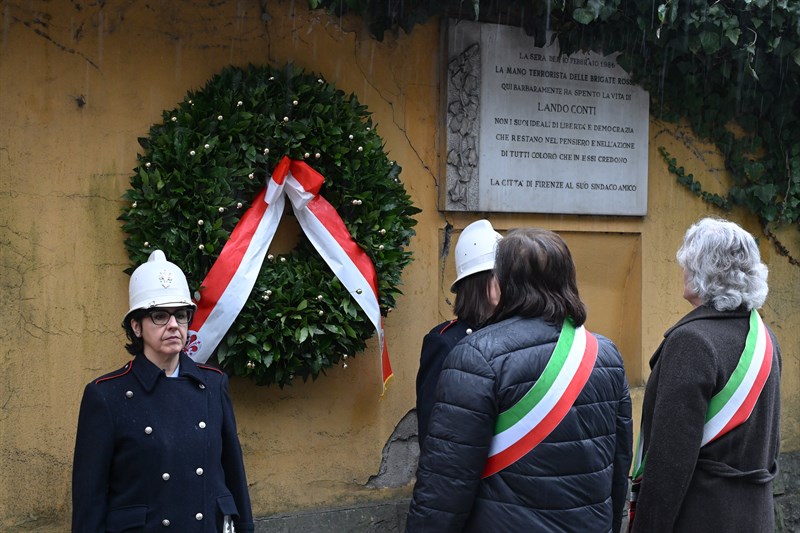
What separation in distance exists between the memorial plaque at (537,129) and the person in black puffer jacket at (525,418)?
95.6 inches

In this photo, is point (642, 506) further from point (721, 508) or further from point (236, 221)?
point (236, 221)

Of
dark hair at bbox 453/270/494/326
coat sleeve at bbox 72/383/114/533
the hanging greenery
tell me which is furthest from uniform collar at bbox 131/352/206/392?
the hanging greenery

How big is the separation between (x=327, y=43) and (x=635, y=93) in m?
1.99

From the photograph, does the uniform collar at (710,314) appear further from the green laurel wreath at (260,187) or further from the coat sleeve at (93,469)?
the coat sleeve at (93,469)

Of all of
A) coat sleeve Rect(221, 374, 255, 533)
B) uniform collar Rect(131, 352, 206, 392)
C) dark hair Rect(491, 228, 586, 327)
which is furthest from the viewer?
coat sleeve Rect(221, 374, 255, 533)

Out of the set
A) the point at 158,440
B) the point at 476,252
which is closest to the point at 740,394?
the point at 476,252

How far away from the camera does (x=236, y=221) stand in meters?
4.37

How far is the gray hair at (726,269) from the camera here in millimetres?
3146

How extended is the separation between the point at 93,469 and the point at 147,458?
16cm

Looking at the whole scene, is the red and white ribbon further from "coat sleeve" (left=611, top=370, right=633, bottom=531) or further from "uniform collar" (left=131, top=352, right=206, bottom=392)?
"coat sleeve" (left=611, top=370, right=633, bottom=531)

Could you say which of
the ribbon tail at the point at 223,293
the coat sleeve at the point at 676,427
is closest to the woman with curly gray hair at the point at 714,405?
the coat sleeve at the point at 676,427

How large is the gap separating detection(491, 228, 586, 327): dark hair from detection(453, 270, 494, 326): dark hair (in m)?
0.90

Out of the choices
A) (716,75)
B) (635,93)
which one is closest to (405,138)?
(635,93)

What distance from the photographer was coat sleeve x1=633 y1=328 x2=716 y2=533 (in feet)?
9.87
